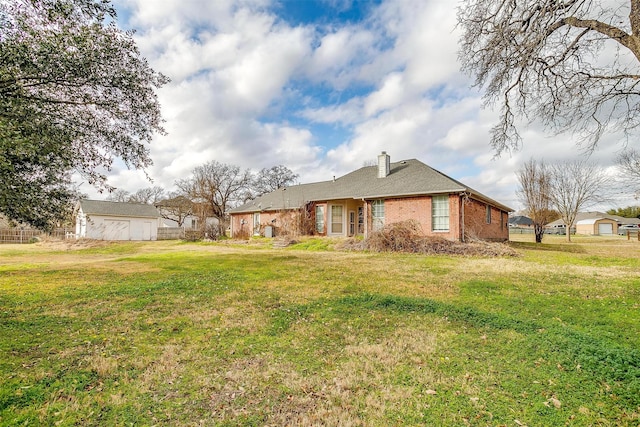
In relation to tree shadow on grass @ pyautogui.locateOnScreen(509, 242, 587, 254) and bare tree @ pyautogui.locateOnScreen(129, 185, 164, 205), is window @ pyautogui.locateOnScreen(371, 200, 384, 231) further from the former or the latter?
bare tree @ pyautogui.locateOnScreen(129, 185, 164, 205)

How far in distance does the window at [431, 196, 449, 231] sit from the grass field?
9.01 metres

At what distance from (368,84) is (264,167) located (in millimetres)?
32323

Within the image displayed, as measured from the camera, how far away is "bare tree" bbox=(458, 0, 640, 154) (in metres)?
5.69

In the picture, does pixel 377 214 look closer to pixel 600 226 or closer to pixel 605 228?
pixel 600 226

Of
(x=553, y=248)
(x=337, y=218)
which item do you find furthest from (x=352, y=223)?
(x=553, y=248)

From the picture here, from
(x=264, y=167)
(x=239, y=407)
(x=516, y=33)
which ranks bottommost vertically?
(x=239, y=407)

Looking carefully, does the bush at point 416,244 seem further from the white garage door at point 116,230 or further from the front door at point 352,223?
the white garage door at point 116,230

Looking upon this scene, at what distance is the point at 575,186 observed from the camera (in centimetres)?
2864

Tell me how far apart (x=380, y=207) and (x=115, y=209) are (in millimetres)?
28289

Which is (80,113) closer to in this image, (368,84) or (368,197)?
(368,84)

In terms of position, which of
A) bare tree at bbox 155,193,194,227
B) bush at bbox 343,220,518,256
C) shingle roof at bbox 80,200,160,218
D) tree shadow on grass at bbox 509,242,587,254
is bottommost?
tree shadow on grass at bbox 509,242,587,254

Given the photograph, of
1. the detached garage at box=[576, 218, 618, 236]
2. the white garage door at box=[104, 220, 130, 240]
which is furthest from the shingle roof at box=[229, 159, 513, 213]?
the detached garage at box=[576, 218, 618, 236]

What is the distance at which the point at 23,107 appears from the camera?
533 centimetres

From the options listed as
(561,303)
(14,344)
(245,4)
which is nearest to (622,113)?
(561,303)
